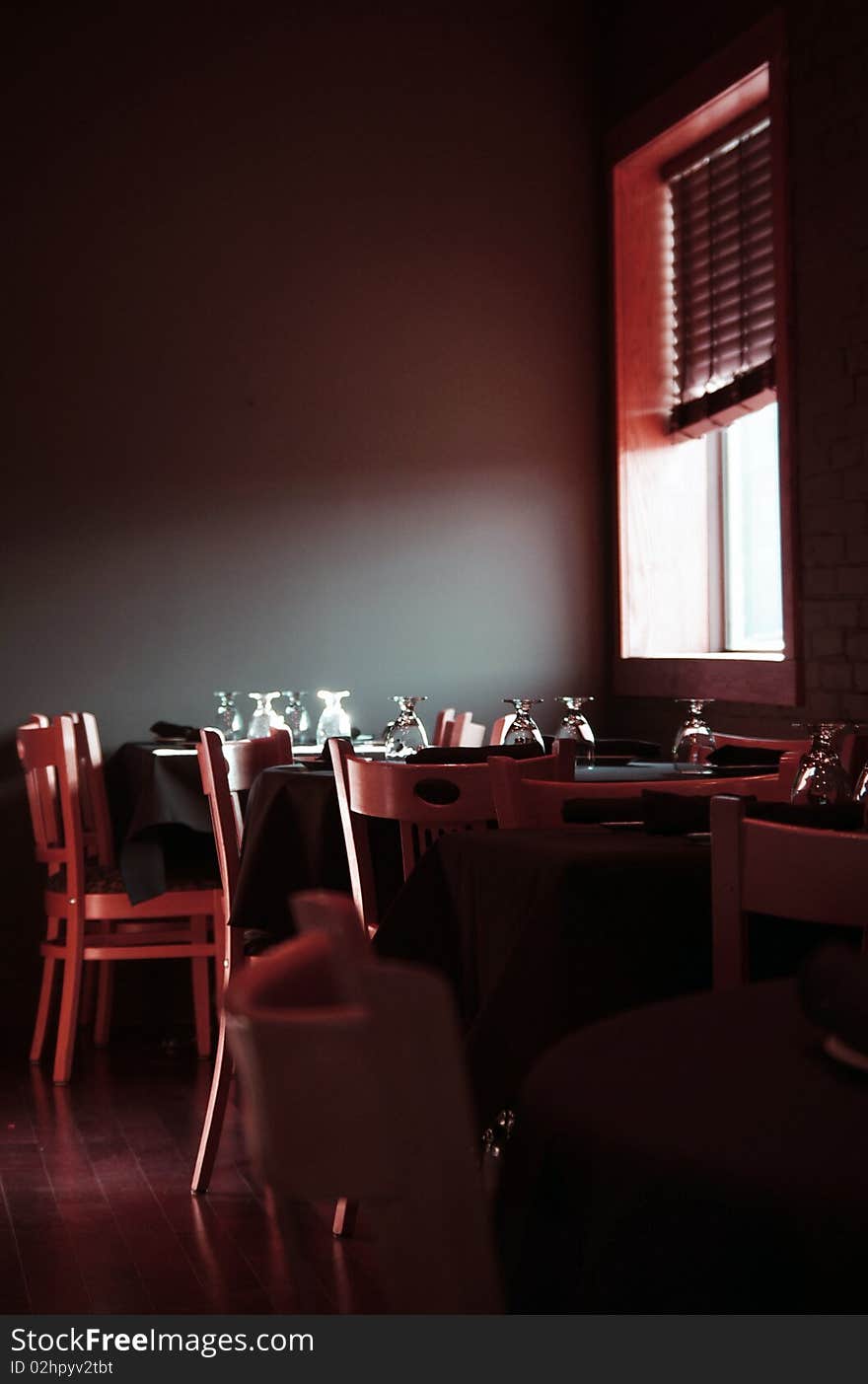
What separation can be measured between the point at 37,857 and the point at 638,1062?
4.07 meters

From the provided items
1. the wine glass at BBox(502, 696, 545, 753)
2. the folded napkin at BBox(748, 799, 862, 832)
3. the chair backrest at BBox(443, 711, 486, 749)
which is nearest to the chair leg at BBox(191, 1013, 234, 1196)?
the wine glass at BBox(502, 696, 545, 753)

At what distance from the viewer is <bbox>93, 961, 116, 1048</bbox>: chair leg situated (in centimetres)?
479

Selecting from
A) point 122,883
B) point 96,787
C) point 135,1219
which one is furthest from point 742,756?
point 96,787

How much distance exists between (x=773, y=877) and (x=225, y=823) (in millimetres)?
1955

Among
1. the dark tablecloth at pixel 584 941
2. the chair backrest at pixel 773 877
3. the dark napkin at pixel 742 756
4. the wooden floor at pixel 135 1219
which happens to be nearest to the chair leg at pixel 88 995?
the wooden floor at pixel 135 1219

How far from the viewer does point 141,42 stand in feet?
17.3

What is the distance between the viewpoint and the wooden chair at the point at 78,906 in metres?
4.36

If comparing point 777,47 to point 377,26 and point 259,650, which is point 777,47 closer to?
point 377,26

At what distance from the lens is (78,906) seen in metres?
4.49

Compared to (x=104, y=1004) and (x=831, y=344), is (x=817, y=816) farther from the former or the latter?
(x=104, y=1004)

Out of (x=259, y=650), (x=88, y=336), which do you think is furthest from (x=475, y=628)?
(x=88, y=336)

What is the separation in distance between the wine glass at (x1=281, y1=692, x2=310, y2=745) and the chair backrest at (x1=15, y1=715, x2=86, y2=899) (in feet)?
2.47

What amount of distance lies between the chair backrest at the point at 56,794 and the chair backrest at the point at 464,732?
1.21 m

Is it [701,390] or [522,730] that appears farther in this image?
[701,390]
